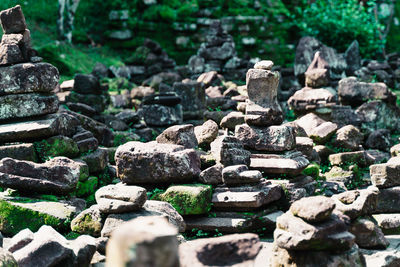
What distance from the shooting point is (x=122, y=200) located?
7.27 meters

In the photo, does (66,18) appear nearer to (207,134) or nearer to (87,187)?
(207,134)

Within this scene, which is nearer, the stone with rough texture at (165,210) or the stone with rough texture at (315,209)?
the stone with rough texture at (315,209)

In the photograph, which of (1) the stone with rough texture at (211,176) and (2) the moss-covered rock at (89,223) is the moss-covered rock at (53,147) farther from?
(1) the stone with rough texture at (211,176)

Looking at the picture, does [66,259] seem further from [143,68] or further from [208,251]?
[143,68]

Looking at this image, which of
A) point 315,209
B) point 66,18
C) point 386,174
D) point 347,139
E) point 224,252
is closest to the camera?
point 224,252

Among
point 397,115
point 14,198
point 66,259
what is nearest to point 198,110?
point 397,115

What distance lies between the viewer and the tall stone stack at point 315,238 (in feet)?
19.9

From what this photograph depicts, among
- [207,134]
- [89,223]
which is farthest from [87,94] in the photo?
[89,223]

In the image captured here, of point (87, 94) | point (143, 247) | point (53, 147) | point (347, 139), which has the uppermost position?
point (143, 247)

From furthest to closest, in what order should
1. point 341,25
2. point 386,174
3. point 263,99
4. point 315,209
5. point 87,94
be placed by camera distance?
point 341,25
point 87,94
point 263,99
point 386,174
point 315,209

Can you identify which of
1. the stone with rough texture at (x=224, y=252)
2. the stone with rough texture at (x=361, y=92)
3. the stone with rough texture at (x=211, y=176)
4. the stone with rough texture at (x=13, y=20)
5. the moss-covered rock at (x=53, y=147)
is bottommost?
the stone with rough texture at (x=361, y=92)

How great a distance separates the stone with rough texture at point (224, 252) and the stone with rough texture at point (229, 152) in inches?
161

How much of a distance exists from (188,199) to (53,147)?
256 centimetres

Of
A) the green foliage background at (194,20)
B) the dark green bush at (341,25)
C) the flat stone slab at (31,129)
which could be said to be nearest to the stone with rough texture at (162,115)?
the flat stone slab at (31,129)
